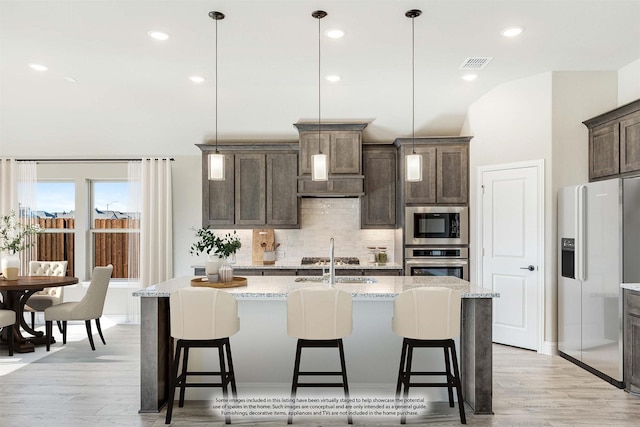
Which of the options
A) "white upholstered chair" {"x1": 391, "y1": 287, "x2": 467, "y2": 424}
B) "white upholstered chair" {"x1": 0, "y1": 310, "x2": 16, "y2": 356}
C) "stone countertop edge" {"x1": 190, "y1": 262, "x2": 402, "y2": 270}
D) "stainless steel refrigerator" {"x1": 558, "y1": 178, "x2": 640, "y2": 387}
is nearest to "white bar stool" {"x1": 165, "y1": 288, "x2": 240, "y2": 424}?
"white upholstered chair" {"x1": 391, "y1": 287, "x2": 467, "y2": 424}

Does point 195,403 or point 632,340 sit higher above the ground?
point 632,340

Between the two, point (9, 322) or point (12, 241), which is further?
point (12, 241)

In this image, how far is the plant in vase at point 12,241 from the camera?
5152 mm

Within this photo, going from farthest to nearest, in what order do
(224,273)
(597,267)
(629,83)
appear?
(629,83)
(597,267)
(224,273)

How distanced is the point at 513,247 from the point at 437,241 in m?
0.90

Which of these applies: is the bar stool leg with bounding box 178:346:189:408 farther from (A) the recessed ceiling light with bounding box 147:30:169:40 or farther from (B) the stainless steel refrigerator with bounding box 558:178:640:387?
(B) the stainless steel refrigerator with bounding box 558:178:640:387

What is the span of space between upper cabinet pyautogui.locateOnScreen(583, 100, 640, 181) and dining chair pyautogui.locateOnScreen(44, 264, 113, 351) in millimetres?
5408

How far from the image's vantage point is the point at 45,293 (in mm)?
5719

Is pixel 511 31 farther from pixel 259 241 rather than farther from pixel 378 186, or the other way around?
pixel 259 241

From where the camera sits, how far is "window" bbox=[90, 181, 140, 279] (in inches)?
264

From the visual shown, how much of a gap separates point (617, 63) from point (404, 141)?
2.36 meters

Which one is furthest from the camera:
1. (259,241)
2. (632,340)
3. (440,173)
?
(259,241)

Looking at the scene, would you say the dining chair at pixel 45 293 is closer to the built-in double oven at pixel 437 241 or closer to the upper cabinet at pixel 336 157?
the upper cabinet at pixel 336 157

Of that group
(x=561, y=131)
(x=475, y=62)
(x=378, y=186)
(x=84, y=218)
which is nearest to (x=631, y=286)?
(x=561, y=131)
